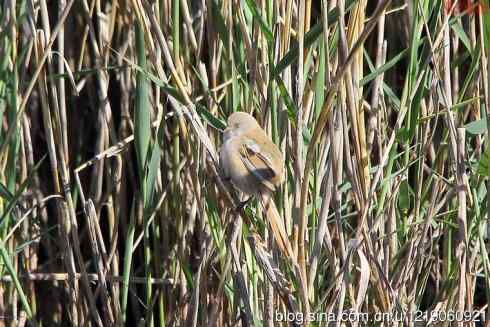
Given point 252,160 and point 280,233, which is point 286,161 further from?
point 280,233

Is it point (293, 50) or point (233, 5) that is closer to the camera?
point (293, 50)

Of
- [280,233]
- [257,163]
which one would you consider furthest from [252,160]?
[280,233]

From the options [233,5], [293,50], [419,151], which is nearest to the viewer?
[293,50]

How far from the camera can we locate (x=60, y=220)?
2682 millimetres

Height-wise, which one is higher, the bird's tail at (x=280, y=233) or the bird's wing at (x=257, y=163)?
the bird's wing at (x=257, y=163)

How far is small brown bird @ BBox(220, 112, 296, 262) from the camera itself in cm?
206

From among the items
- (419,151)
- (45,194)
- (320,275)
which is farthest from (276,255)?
(45,194)

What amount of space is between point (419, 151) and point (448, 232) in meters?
0.27

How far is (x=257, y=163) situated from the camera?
2129mm

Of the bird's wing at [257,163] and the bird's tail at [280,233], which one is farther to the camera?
the bird's wing at [257,163]

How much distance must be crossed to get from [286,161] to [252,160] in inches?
4.2

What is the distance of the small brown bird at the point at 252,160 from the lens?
2061 millimetres

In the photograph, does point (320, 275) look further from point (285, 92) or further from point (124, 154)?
point (124, 154)

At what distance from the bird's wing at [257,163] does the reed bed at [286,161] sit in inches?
A: 3.2
